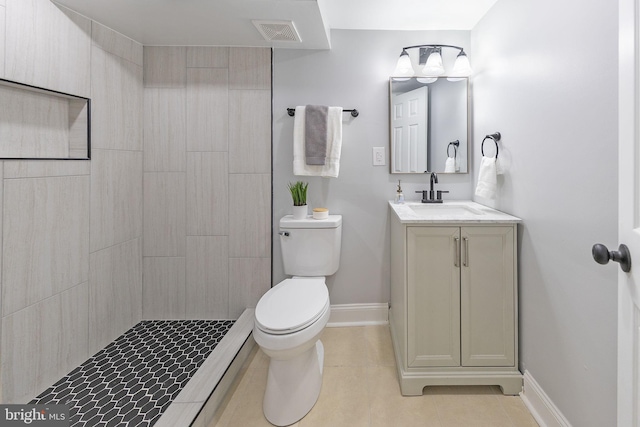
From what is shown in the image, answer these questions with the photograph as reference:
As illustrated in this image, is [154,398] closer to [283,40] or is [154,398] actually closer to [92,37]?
[92,37]

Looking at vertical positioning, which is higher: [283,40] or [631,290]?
[283,40]

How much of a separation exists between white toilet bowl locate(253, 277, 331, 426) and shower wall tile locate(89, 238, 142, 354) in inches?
41.1

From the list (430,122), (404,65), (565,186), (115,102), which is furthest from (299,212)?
(565,186)

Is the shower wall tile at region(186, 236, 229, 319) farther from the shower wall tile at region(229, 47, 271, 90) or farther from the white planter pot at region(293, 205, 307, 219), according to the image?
the shower wall tile at region(229, 47, 271, 90)

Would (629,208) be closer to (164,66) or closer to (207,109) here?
(207,109)

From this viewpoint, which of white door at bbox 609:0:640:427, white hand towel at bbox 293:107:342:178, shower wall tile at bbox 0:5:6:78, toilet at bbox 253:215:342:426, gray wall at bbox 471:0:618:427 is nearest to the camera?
white door at bbox 609:0:640:427

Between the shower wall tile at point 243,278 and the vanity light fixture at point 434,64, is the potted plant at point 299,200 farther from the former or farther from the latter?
the vanity light fixture at point 434,64

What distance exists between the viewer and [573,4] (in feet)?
4.19

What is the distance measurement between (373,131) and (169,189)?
59.9 inches

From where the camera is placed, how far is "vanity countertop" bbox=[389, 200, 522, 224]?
1688 mm

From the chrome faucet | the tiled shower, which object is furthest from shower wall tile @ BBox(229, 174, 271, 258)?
the chrome faucet

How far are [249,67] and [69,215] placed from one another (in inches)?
57.3

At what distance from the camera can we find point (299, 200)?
2270mm

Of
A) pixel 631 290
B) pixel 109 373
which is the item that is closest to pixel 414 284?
pixel 631 290
